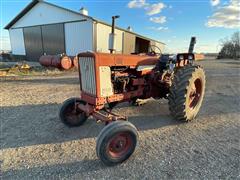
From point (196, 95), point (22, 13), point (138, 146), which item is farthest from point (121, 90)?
point (22, 13)

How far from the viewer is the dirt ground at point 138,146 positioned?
2.44m

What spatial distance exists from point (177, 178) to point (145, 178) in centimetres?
41

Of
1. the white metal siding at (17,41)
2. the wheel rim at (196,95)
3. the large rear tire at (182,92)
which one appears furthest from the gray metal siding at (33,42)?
the large rear tire at (182,92)

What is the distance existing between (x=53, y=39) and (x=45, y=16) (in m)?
2.46

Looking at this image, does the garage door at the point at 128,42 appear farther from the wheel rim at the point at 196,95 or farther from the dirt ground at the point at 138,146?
the wheel rim at the point at 196,95

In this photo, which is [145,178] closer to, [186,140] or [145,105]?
[186,140]

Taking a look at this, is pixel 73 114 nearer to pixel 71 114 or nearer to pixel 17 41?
pixel 71 114

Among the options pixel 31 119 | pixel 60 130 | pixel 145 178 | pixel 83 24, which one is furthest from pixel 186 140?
pixel 83 24

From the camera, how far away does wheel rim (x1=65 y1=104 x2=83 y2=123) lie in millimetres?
3725

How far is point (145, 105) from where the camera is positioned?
5137 millimetres

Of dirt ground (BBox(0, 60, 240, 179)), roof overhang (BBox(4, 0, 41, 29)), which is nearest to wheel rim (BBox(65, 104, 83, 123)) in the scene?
dirt ground (BBox(0, 60, 240, 179))

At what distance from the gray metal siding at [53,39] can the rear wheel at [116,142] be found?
16.2 meters

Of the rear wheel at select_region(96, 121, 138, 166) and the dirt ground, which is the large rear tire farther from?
the rear wheel at select_region(96, 121, 138, 166)

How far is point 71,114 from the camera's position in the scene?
3785 millimetres
